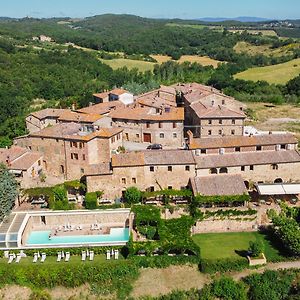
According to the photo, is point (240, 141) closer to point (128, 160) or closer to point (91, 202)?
point (128, 160)

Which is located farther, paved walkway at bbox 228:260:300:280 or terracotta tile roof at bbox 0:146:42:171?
terracotta tile roof at bbox 0:146:42:171

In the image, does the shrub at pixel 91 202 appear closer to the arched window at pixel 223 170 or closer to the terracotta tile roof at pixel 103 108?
the arched window at pixel 223 170

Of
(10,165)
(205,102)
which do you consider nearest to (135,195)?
(10,165)

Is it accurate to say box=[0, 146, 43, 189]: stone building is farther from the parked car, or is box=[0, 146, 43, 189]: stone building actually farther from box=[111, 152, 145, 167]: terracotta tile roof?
the parked car

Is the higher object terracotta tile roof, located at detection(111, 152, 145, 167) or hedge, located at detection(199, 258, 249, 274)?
terracotta tile roof, located at detection(111, 152, 145, 167)

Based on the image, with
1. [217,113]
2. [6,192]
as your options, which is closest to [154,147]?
[217,113]

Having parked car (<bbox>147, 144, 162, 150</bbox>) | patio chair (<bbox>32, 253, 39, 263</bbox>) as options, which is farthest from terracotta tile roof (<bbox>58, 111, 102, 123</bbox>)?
patio chair (<bbox>32, 253, 39, 263</bbox>)

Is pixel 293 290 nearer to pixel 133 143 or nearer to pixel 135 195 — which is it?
pixel 135 195
